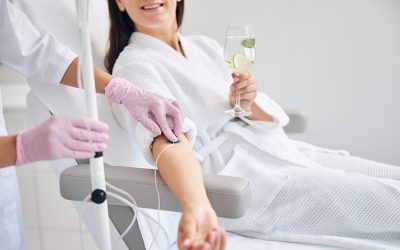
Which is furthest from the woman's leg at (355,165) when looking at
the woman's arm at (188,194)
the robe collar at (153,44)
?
the woman's arm at (188,194)

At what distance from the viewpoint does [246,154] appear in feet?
5.32

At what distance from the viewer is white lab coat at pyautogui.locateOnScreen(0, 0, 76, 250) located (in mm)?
1345

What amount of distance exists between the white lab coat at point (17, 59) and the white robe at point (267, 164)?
213 millimetres

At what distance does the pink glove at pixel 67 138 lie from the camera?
0.88 metres

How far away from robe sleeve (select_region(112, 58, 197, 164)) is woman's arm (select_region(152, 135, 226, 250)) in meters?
0.03

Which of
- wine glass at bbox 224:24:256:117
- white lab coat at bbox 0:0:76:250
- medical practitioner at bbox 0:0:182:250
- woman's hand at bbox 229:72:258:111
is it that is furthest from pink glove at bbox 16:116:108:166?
woman's hand at bbox 229:72:258:111

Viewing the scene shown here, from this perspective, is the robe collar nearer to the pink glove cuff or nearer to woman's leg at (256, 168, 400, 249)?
woman's leg at (256, 168, 400, 249)

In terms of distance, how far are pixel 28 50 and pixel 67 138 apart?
1.97 feet

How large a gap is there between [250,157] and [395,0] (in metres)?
1.24

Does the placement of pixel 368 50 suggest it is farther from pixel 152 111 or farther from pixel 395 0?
pixel 152 111

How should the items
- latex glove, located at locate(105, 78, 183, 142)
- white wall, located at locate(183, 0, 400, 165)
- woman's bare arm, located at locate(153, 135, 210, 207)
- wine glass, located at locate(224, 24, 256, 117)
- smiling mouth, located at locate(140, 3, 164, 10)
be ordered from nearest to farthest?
woman's bare arm, located at locate(153, 135, 210, 207) → latex glove, located at locate(105, 78, 183, 142) → wine glass, located at locate(224, 24, 256, 117) → smiling mouth, located at locate(140, 3, 164, 10) → white wall, located at locate(183, 0, 400, 165)

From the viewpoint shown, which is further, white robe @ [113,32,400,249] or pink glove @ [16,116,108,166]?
white robe @ [113,32,400,249]

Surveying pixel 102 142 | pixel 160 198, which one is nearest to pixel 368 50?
pixel 160 198

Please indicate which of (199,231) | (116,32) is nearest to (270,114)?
(116,32)
